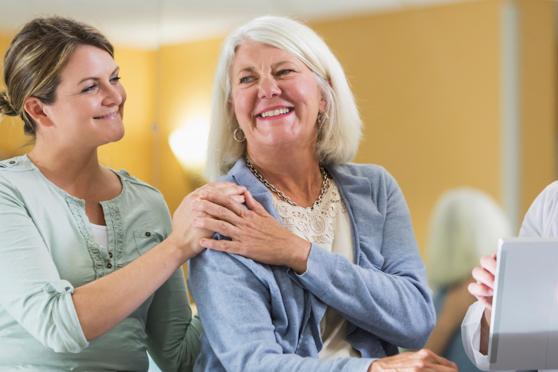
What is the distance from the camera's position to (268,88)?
70.3 inches

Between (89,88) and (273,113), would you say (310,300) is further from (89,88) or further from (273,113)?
(89,88)

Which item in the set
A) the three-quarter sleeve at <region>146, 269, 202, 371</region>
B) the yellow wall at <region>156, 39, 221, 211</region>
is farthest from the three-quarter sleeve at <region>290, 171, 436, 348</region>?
the yellow wall at <region>156, 39, 221, 211</region>

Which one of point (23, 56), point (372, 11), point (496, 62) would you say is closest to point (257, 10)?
point (372, 11)

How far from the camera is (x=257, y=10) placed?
538 cm

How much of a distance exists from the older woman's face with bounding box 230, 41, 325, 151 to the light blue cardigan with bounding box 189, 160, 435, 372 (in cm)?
10

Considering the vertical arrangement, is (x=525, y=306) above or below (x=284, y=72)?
below

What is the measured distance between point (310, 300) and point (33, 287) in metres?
0.52

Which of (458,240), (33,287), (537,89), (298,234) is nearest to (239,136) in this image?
(298,234)

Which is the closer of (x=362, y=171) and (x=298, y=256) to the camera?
(x=298, y=256)

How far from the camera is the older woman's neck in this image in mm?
1839

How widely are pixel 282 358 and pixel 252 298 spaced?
132mm

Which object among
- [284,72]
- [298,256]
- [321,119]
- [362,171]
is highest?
[284,72]

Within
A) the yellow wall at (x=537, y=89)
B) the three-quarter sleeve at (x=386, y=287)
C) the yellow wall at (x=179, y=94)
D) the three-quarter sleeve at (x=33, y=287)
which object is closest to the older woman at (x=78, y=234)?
the three-quarter sleeve at (x=33, y=287)

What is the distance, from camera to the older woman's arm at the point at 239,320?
158 cm
